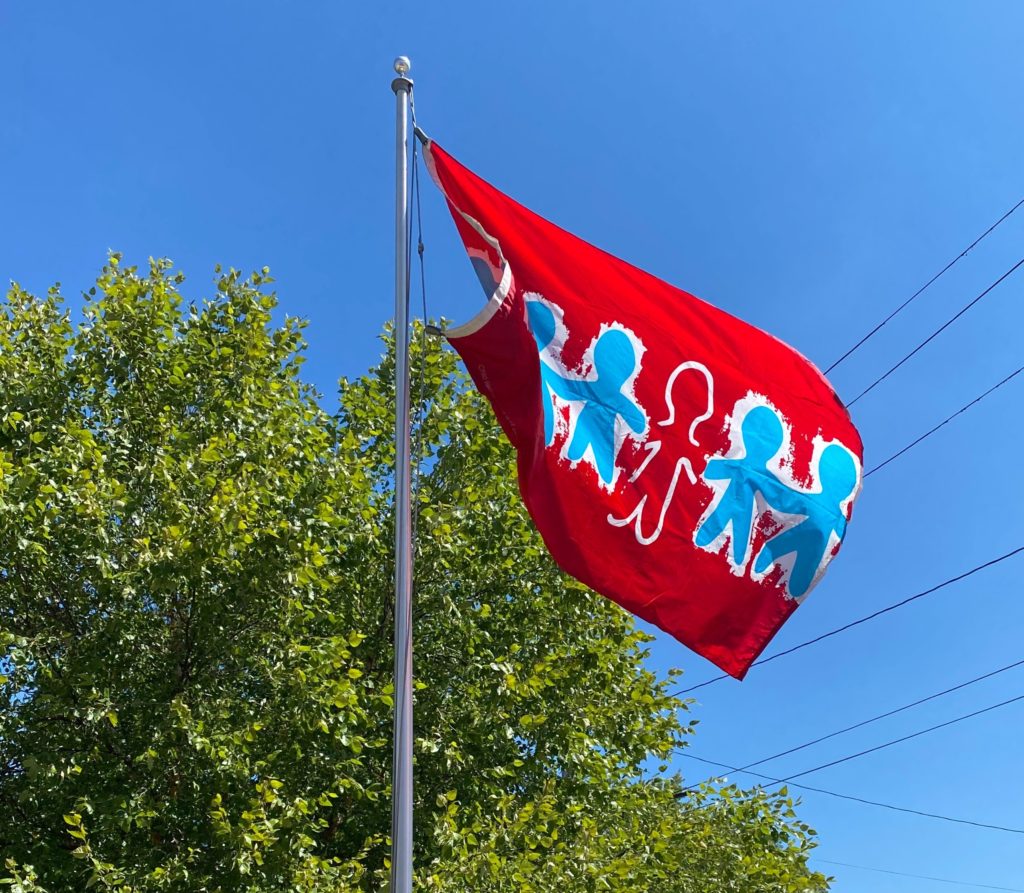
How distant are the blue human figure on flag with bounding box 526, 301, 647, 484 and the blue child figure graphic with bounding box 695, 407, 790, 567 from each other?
73 cm

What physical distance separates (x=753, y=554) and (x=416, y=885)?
16.3 feet

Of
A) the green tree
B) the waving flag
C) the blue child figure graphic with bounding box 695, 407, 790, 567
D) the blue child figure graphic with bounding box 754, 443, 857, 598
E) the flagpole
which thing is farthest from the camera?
the green tree

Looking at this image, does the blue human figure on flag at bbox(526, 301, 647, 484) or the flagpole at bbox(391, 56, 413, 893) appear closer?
the flagpole at bbox(391, 56, 413, 893)

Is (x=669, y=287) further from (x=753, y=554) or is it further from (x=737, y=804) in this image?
(x=737, y=804)

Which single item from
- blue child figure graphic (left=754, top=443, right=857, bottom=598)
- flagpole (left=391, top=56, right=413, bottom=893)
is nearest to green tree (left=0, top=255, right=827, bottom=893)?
flagpole (left=391, top=56, right=413, bottom=893)

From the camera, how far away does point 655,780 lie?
1495cm

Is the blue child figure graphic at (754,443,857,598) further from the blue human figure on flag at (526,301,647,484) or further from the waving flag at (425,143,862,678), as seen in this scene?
the blue human figure on flag at (526,301,647,484)

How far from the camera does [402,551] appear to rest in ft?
18.6

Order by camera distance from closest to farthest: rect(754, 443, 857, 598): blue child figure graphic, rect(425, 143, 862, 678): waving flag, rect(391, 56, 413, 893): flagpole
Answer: rect(391, 56, 413, 893): flagpole < rect(425, 143, 862, 678): waving flag < rect(754, 443, 857, 598): blue child figure graphic

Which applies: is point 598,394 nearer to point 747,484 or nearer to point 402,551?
point 747,484

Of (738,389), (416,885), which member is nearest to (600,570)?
(738,389)

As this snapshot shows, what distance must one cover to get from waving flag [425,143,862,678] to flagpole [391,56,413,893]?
1.15 ft

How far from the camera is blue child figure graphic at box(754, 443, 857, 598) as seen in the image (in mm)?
6445

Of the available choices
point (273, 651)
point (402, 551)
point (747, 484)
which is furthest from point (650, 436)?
Answer: point (273, 651)
